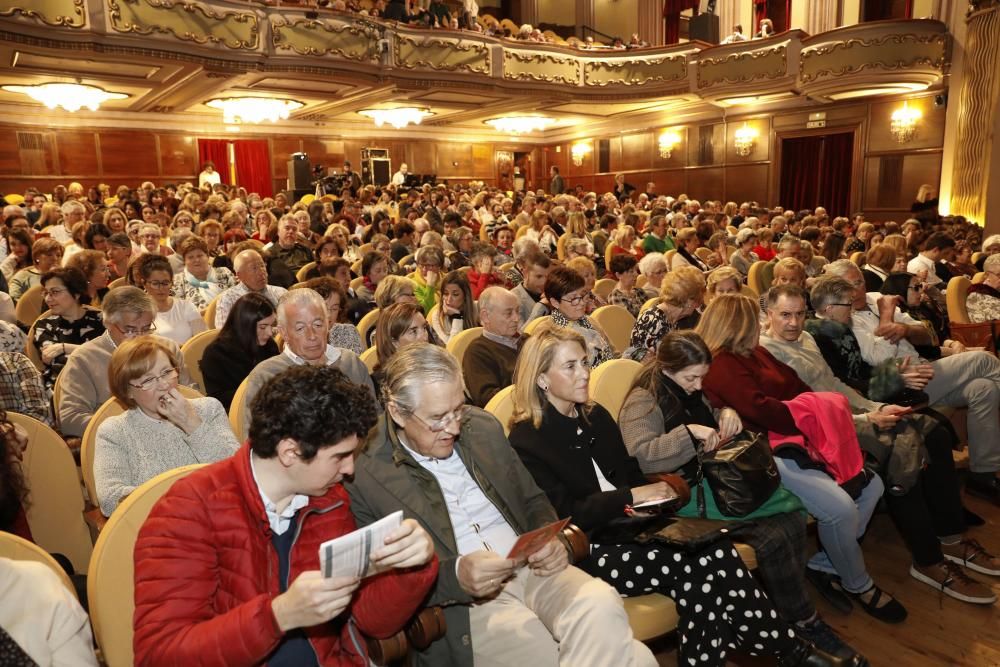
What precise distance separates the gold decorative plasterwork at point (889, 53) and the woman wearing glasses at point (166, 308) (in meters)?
12.1

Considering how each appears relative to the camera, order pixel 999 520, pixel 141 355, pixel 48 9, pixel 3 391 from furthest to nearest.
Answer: pixel 48 9 → pixel 999 520 → pixel 3 391 → pixel 141 355

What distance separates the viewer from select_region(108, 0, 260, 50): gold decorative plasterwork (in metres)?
8.85

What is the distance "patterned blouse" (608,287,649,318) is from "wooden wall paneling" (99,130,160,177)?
13933mm

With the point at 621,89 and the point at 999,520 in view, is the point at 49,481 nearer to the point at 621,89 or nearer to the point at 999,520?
the point at 999,520

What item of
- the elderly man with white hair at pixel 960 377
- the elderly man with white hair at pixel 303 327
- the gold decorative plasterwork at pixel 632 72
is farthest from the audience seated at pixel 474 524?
the gold decorative plasterwork at pixel 632 72

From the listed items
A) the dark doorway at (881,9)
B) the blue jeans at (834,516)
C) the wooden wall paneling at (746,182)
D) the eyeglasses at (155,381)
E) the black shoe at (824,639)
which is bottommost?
the black shoe at (824,639)

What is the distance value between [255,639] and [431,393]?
763mm

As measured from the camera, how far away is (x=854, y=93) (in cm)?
1270

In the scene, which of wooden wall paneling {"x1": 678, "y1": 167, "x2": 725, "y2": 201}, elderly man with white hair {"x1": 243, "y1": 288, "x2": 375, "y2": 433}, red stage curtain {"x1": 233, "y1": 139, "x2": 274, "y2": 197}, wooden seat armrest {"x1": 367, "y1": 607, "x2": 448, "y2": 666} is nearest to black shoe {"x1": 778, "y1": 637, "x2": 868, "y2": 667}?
wooden seat armrest {"x1": 367, "y1": 607, "x2": 448, "y2": 666}

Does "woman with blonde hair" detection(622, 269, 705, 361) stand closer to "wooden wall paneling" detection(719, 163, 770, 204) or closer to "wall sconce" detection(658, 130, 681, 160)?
"wooden wall paneling" detection(719, 163, 770, 204)

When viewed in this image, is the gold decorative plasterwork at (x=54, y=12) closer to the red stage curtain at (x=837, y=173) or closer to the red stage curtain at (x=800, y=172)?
the red stage curtain at (x=800, y=172)

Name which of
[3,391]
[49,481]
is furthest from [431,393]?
[3,391]

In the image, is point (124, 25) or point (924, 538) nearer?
point (924, 538)

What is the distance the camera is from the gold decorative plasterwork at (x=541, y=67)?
13.6 m
